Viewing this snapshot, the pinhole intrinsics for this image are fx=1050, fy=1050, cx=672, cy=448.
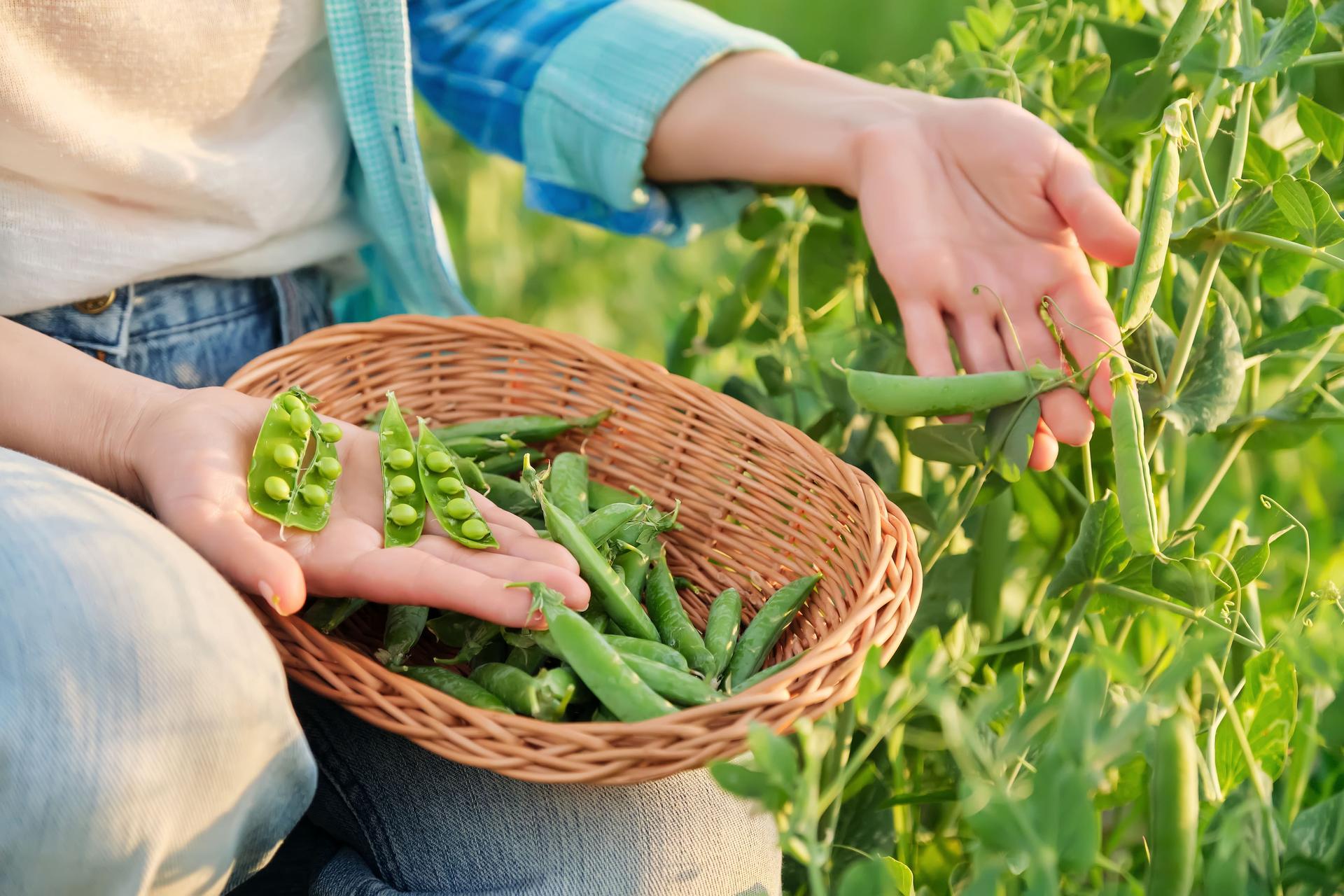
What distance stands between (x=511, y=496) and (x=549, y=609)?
44cm

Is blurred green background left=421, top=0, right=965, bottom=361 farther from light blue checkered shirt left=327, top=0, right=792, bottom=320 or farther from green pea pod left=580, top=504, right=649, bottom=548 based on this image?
green pea pod left=580, top=504, right=649, bottom=548

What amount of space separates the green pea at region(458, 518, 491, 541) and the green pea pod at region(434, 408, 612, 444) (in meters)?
0.37

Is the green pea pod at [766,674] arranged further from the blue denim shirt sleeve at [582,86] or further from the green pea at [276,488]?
the blue denim shirt sleeve at [582,86]

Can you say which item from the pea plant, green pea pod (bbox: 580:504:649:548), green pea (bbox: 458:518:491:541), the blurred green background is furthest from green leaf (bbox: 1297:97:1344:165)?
the blurred green background

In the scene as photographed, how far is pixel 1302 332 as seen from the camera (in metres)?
1.28

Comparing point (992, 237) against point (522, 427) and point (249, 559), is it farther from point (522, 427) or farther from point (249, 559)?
point (249, 559)

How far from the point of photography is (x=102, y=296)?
4.53ft

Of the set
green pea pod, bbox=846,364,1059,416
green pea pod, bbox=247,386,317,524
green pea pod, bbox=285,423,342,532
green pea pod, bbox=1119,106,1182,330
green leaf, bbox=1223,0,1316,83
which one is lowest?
green pea pod, bbox=285,423,342,532

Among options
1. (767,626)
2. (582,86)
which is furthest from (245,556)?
(582,86)

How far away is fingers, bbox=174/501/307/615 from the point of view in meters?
0.99

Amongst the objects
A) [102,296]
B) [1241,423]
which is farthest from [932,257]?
[102,296]

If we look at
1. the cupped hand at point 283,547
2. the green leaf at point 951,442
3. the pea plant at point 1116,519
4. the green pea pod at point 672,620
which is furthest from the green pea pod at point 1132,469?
the cupped hand at point 283,547

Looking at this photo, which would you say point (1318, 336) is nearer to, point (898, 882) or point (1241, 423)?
point (1241, 423)

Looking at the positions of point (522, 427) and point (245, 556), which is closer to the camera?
point (245, 556)
